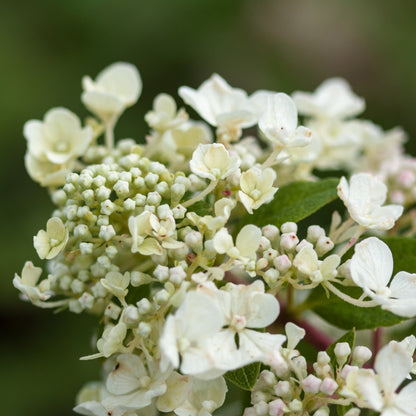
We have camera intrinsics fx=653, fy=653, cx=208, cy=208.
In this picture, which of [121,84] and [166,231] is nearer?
[166,231]

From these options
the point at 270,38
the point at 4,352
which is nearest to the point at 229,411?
the point at 4,352

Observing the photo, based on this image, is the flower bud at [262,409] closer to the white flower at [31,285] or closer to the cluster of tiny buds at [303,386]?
the cluster of tiny buds at [303,386]

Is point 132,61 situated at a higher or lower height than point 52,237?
lower

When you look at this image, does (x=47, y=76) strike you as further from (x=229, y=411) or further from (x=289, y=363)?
(x=289, y=363)

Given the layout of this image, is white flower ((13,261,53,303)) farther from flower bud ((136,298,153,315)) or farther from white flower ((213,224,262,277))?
white flower ((213,224,262,277))

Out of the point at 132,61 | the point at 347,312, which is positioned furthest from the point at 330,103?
the point at 132,61

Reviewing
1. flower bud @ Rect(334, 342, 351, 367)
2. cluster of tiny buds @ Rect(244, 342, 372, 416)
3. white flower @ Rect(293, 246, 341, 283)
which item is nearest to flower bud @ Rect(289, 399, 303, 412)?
cluster of tiny buds @ Rect(244, 342, 372, 416)

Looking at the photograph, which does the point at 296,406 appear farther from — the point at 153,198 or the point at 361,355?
the point at 153,198
